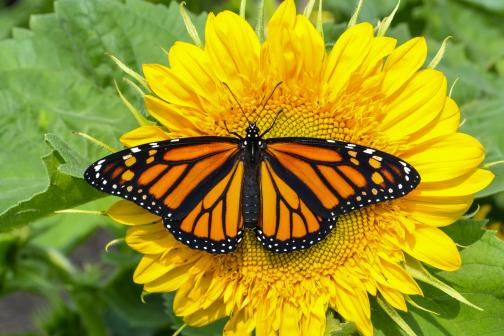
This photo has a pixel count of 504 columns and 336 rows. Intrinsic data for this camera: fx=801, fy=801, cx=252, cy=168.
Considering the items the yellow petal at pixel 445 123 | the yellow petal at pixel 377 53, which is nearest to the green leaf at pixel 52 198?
the yellow petal at pixel 377 53

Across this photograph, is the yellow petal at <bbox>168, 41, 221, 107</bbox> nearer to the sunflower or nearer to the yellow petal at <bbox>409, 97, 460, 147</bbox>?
the sunflower

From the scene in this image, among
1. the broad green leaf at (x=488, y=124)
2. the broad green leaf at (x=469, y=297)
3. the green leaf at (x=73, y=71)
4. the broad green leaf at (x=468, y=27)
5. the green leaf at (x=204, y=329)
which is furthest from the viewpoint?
the broad green leaf at (x=468, y=27)

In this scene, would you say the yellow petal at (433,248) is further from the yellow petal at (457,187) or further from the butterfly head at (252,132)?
the butterfly head at (252,132)

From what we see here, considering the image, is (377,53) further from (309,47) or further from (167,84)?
(167,84)

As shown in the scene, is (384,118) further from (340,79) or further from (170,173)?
(170,173)

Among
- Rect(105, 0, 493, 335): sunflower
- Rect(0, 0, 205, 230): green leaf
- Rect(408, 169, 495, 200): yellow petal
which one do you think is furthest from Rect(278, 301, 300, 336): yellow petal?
Rect(0, 0, 205, 230): green leaf

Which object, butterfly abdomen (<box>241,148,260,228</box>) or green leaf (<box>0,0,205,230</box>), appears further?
green leaf (<box>0,0,205,230</box>)

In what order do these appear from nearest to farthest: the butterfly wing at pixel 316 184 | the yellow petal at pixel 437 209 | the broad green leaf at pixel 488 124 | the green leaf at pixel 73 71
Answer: the butterfly wing at pixel 316 184
the yellow petal at pixel 437 209
the green leaf at pixel 73 71
the broad green leaf at pixel 488 124
